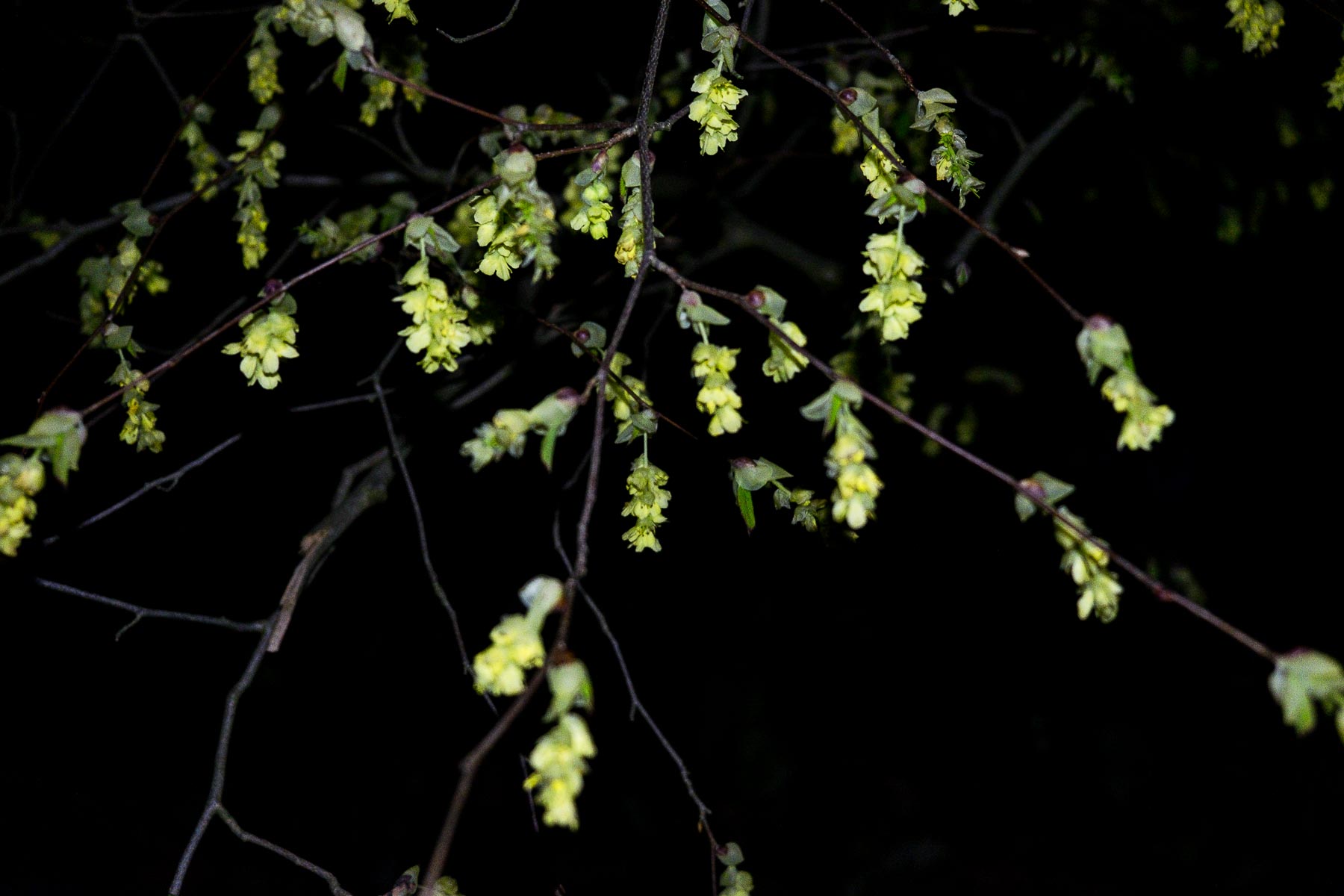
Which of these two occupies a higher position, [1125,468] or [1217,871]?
[1125,468]

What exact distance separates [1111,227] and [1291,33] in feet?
4.71

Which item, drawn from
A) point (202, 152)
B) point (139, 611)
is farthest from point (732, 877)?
point (202, 152)

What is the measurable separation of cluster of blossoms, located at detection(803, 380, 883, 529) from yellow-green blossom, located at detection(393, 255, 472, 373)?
1.83 ft

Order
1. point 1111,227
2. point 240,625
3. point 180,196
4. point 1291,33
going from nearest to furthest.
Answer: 1. point 240,625
2. point 180,196
3. point 1291,33
4. point 1111,227

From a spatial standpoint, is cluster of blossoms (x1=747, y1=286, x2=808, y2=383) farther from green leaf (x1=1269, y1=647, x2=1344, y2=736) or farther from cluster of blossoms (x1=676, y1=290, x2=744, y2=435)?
green leaf (x1=1269, y1=647, x2=1344, y2=736)

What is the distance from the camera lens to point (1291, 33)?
3201 mm

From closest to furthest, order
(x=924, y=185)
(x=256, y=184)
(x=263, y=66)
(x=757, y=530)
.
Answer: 1. (x=924, y=185)
2. (x=256, y=184)
3. (x=263, y=66)
4. (x=757, y=530)

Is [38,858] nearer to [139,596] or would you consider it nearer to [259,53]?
[139,596]

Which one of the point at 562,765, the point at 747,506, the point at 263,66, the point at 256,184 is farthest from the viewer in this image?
the point at 263,66

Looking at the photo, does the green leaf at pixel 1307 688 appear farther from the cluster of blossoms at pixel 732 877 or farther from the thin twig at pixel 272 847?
the thin twig at pixel 272 847

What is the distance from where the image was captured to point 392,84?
2.15 m

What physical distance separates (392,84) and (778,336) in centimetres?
138

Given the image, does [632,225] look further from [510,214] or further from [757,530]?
[757,530]

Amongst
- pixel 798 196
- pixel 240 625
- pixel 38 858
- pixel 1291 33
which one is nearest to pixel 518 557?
pixel 798 196
